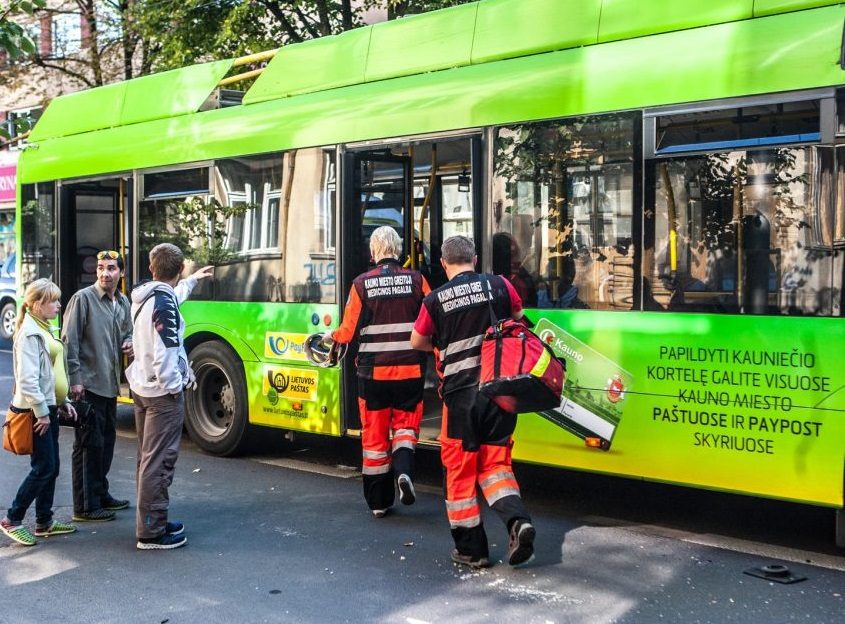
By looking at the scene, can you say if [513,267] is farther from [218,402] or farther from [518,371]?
[218,402]

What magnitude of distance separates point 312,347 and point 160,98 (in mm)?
3152

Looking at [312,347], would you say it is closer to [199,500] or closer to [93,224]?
[199,500]

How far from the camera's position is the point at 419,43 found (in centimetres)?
761

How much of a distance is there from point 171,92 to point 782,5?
571 cm

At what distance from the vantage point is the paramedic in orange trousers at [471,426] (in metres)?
5.57

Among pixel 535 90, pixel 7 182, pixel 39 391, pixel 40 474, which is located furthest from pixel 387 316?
pixel 7 182

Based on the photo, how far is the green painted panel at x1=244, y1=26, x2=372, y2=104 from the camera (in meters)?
8.03

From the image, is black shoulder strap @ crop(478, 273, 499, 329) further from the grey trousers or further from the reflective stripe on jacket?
the grey trousers

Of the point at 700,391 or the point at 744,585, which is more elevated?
the point at 700,391

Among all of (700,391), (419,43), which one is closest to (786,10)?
(700,391)

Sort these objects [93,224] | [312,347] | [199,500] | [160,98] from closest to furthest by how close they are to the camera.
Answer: [199,500]
[312,347]
[160,98]
[93,224]

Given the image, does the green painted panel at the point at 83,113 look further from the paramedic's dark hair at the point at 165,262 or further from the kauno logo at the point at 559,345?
the kauno logo at the point at 559,345

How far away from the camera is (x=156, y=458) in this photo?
19.7 ft

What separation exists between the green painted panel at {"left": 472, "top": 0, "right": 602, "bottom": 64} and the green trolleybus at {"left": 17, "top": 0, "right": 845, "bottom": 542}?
16mm
